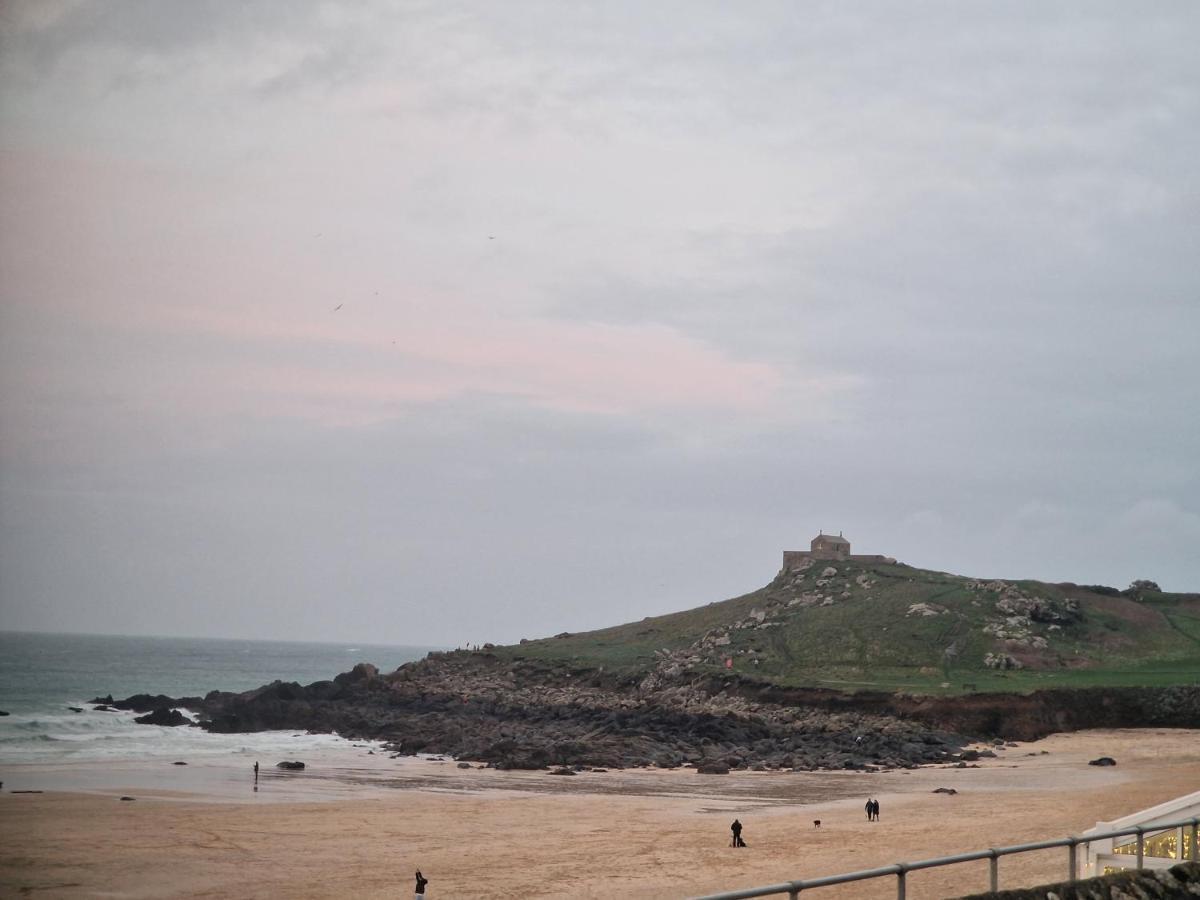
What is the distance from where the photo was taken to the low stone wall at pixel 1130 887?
472 inches

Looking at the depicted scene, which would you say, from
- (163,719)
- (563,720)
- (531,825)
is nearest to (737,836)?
(531,825)

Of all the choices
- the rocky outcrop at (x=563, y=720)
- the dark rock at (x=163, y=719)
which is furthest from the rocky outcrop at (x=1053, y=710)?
the dark rock at (x=163, y=719)

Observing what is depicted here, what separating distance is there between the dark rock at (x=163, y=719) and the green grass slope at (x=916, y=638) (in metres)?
29.5

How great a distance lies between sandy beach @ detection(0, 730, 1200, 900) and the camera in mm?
29781

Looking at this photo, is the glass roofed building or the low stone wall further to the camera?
the glass roofed building

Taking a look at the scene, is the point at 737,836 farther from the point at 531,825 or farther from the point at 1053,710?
the point at 1053,710

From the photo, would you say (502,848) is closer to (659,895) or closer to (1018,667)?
(659,895)

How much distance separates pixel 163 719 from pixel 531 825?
58.6 metres

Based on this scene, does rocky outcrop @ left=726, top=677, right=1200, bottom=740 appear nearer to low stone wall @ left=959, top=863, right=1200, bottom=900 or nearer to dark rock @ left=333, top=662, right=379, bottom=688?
dark rock @ left=333, top=662, right=379, bottom=688

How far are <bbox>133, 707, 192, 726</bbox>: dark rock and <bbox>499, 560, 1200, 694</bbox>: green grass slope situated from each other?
29541 millimetres

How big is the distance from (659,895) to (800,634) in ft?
242

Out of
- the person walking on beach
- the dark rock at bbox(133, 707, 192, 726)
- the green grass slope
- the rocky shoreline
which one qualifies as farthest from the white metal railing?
the dark rock at bbox(133, 707, 192, 726)

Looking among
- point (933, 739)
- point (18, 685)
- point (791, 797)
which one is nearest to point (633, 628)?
point (933, 739)

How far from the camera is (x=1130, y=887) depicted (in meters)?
12.7
